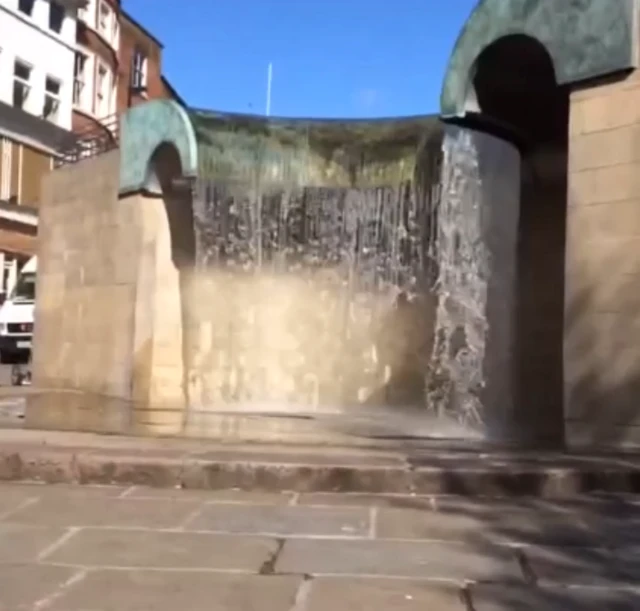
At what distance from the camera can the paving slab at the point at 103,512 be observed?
381 cm

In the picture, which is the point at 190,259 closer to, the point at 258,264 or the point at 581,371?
the point at 258,264

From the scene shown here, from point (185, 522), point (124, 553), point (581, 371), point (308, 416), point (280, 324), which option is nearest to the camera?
point (124, 553)

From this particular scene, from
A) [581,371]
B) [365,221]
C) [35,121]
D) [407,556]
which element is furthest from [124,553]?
[35,121]

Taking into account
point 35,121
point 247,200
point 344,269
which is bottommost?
point 344,269

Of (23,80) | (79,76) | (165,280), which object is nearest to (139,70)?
(79,76)

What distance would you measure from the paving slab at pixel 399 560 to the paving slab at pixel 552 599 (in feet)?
0.46

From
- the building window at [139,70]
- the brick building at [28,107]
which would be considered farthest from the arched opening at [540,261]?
the building window at [139,70]

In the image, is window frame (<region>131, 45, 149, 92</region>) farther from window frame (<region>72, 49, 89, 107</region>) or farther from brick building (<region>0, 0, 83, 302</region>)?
brick building (<region>0, 0, 83, 302</region>)

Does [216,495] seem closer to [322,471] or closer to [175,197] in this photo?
[322,471]

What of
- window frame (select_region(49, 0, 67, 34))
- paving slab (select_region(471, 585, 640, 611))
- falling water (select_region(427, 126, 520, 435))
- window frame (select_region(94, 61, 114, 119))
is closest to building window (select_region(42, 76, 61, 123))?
window frame (select_region(49, 0, 67, 34))

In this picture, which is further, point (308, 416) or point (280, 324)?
point (280, 324)

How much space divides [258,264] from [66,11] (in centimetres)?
2352

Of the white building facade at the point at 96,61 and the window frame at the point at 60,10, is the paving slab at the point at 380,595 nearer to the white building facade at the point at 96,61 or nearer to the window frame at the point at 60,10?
the white building facade at the point at 96,61

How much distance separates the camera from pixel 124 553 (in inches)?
131
